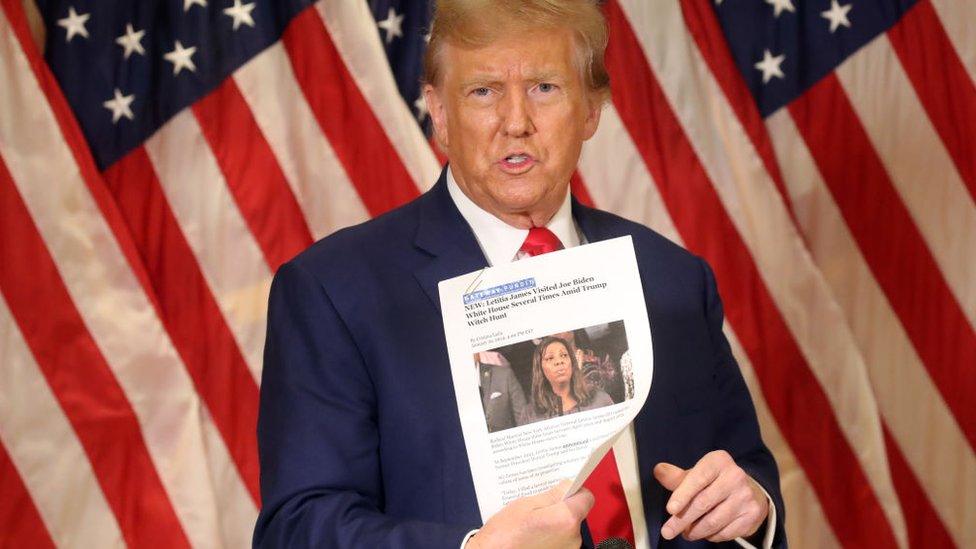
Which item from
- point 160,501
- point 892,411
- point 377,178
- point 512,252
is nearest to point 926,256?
point 892,411

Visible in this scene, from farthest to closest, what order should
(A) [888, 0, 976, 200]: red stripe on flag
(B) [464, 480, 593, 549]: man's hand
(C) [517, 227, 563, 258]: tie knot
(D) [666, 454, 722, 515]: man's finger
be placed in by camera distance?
(A) [888, 0, 976, 200]: red stripe on flag
(C) [517, 227, 563, 258]: tie knot
(D) [666, 454, 722, 515]: man's finger
(B) [464, 480, 593, 549]: man's hand

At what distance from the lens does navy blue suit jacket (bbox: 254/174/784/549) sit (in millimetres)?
1498

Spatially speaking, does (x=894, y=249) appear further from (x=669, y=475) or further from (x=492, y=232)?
(x=669, y=475)

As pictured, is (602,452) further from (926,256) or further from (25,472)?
(926,256)

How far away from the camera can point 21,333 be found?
8.76 feet

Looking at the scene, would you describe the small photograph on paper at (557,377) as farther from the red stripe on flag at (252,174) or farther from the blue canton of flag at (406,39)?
the blue canton of flag at (406,39)

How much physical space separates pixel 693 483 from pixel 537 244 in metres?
0.42

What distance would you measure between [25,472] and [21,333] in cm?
31

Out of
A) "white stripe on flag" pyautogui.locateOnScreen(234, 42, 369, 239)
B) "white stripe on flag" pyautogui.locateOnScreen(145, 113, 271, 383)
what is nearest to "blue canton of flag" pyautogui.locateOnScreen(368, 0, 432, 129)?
"white stripe on flag" pyautogui.locateOnScreen(234, 42, 369, 239)

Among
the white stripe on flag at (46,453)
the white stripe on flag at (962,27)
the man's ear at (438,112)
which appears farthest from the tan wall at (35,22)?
the white stripe on flag at (962,27)

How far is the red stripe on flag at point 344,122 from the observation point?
293 cm

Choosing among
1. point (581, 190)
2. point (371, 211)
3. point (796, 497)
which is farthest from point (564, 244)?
point (796, 497)

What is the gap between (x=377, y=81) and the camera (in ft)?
9.62

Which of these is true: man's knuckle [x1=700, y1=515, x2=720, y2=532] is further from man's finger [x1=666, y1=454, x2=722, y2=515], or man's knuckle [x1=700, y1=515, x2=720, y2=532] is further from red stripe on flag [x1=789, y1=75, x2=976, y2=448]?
red stripe on flag [x1=789, y1=75, x2=976, y2=448]
